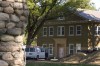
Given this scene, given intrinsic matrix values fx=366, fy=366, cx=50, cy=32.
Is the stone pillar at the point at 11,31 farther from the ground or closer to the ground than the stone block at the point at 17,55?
farther from the ground

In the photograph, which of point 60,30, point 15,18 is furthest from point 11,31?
point 60,30

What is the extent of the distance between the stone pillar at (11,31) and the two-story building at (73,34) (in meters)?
56.4

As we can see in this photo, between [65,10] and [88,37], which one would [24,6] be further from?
[88,37]

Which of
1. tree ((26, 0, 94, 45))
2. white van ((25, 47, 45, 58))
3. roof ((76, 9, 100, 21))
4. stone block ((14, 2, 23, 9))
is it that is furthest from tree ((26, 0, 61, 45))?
stone block ((14, 2, 23, 9))

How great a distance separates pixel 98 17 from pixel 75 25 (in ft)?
14.9

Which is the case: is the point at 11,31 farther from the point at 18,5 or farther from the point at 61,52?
the point at 61,52

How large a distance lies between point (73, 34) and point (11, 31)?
61.4 meters

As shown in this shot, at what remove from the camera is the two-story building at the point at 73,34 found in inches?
2606

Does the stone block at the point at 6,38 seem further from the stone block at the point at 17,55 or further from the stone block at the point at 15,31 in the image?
the stone block at the point at 17,55

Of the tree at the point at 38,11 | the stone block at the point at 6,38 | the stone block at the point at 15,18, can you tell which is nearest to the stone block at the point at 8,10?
the stone block at the point at 15,18

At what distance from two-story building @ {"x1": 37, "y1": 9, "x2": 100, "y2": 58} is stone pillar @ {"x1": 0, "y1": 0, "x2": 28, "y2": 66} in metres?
56.4

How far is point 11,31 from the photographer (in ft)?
23.6

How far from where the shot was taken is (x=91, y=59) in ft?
131

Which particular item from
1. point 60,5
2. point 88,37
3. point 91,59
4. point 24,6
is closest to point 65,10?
point 60,5
